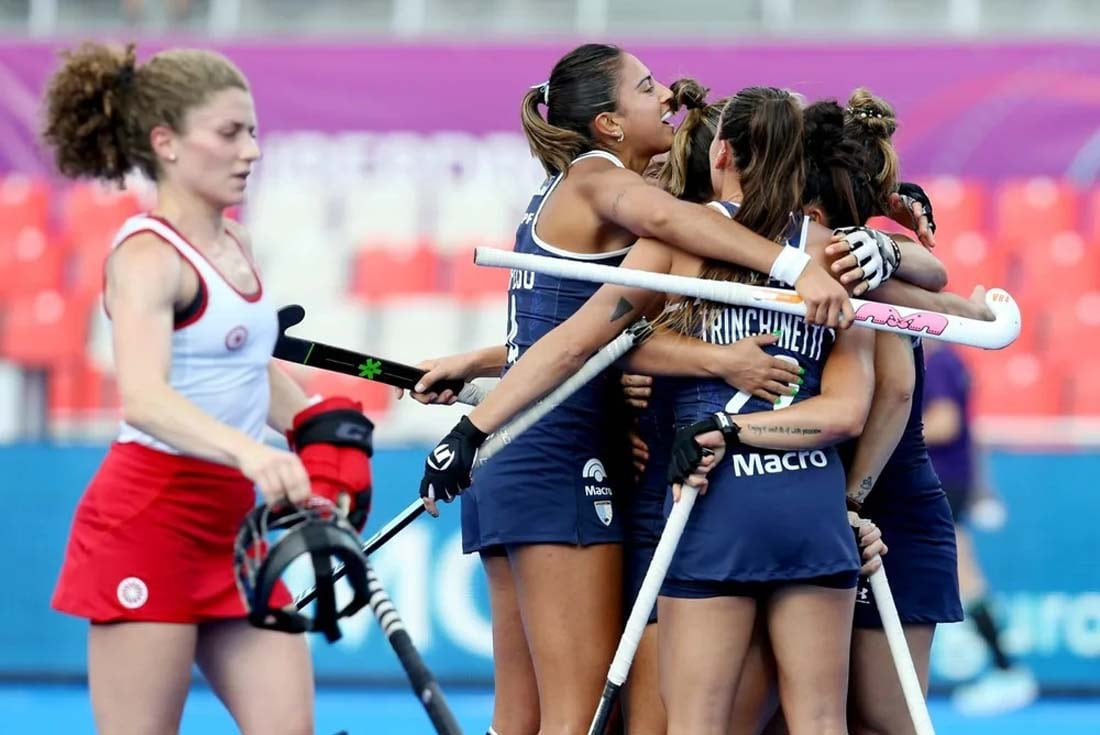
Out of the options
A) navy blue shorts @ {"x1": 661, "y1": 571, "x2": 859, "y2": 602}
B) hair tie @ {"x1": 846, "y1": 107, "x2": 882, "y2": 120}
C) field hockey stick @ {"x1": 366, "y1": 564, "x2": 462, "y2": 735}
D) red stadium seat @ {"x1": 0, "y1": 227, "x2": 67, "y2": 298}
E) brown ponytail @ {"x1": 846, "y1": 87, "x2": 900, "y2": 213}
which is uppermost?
hair tie @ {"x1": 846, "y1": 107, "x2": 882, "y2": 120}

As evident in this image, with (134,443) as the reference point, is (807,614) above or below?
below

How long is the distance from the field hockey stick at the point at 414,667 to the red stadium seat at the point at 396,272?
26.7 ft

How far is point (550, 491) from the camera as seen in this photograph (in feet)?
13.5

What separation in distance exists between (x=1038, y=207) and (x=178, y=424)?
8.88 m

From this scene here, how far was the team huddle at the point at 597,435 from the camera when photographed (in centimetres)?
335

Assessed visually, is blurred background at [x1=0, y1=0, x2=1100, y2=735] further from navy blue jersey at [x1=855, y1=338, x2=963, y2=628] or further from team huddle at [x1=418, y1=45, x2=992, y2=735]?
navy blue jersey at [x1=855, y1=338, x2=963, y2=628]

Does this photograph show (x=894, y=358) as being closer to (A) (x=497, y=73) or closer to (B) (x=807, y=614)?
(B) (x=807, y=614)

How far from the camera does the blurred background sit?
11.0 meters

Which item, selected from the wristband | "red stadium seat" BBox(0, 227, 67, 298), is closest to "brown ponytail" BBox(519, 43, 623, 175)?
the wristband

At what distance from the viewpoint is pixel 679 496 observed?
3.73 metres

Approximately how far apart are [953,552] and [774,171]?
113 cm

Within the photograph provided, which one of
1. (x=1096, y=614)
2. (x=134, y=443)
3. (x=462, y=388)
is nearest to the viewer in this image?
(x=134, y=443)

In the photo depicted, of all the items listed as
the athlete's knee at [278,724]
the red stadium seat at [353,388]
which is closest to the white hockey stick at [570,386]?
the athlete's knee at [278,724]

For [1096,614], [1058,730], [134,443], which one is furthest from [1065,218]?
[134,443]
